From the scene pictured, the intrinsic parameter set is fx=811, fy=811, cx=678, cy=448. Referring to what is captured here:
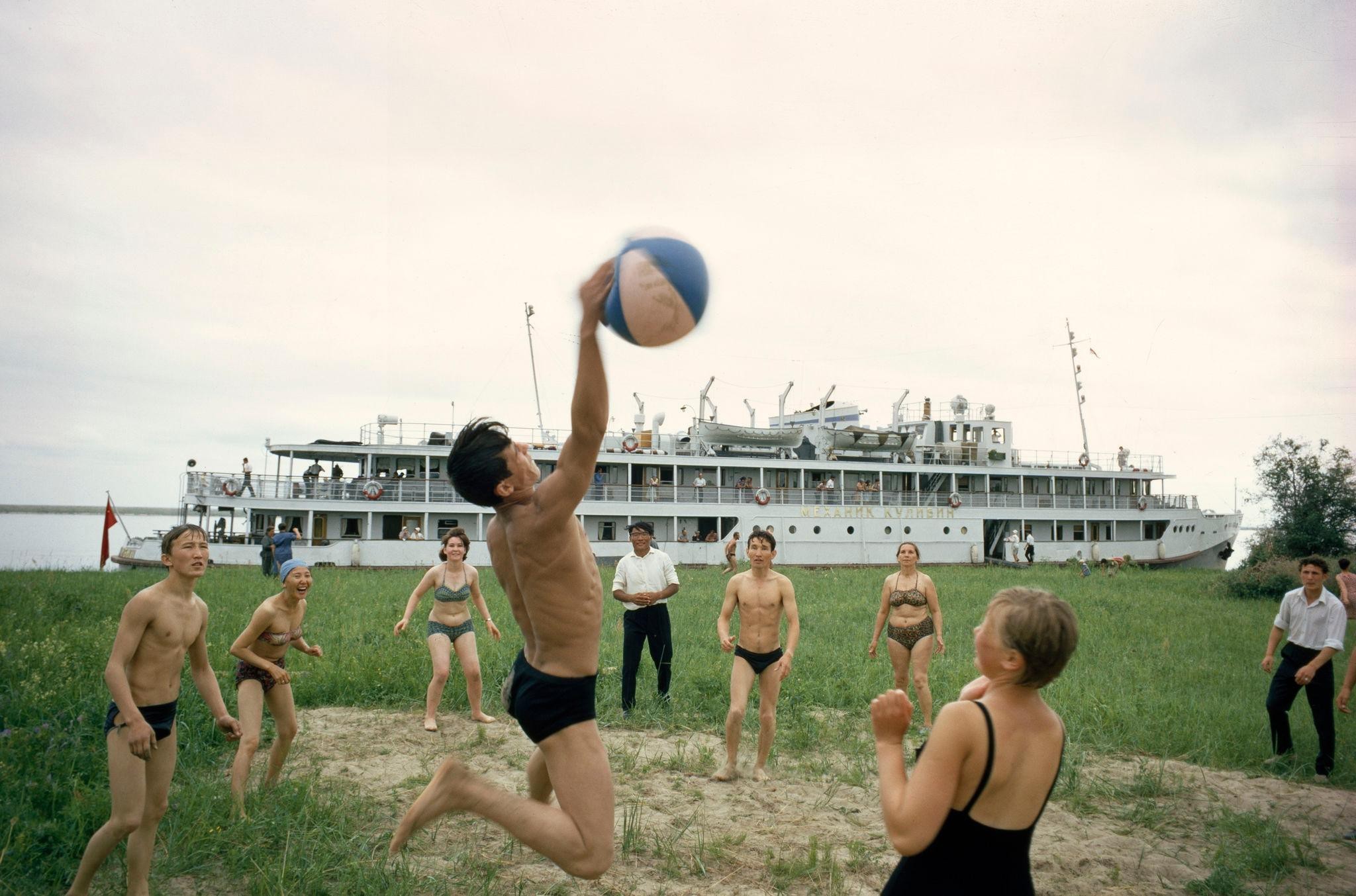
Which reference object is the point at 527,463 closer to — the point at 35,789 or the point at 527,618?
the point at 527,618

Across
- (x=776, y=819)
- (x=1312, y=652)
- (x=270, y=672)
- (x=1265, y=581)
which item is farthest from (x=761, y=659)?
(x=1265, y=581)

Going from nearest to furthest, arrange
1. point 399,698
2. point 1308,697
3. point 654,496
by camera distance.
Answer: point 1308,697, point 399,698, point 654,496

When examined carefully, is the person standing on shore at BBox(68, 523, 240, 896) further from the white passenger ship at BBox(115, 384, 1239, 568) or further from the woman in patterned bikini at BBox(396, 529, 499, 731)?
the white passenger ship at BBox(115, 384, 1239, 568)

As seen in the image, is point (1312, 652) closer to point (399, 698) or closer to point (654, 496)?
point (399, 698)

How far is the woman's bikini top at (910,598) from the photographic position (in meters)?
8.44

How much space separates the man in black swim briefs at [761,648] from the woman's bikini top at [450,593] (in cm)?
287

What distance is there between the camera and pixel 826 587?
2156 cm

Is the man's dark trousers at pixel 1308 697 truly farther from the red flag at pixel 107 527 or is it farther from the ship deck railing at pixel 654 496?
the red flag at pixel 107 527

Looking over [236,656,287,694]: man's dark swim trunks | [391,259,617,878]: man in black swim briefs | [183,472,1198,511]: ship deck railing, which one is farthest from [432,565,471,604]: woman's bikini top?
[183,472,1198,511]: ship deck railing

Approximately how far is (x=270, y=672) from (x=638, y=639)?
410cm

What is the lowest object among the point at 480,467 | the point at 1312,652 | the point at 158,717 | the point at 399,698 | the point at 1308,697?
the point at 399,698

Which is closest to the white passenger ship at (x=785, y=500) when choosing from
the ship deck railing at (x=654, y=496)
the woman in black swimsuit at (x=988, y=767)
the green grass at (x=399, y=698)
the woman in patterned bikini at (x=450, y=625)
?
the ship deck railing at (x=654, y=496)

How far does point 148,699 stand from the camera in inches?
169

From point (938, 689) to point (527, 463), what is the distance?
26.9ft
